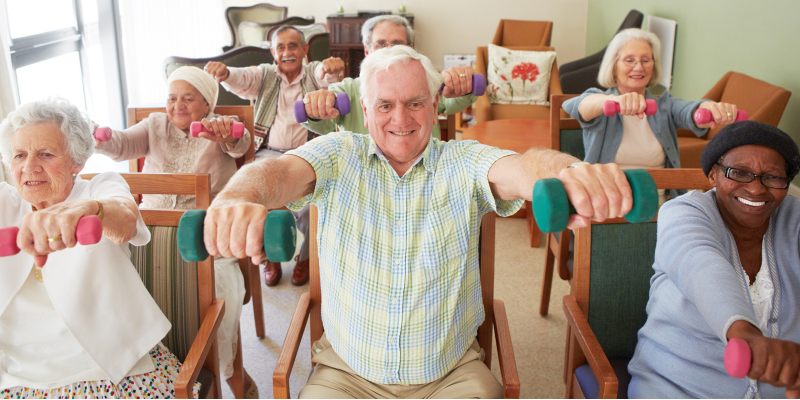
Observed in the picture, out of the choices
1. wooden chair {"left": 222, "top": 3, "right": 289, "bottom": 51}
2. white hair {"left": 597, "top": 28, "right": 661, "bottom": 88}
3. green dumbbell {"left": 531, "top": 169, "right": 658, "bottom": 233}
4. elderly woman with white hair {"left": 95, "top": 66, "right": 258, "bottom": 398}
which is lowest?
elderly woman with white hair {"left": 95, "top": 66, "right": 258, "bottom": 398}

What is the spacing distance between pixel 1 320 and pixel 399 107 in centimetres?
113

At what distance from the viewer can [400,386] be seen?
4.43ft

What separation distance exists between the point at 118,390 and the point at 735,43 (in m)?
3.60

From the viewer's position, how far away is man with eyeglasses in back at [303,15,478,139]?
2117mm

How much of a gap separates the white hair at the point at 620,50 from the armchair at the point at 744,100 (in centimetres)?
47

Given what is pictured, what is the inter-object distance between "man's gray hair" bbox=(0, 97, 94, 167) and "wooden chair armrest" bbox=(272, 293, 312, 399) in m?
0.70

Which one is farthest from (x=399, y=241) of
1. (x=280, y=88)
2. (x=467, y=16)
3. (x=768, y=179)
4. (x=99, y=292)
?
(x=467, y=16)

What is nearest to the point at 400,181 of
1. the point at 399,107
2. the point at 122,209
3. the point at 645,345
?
the point at 399,107

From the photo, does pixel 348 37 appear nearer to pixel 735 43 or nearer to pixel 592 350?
pixel 735 43

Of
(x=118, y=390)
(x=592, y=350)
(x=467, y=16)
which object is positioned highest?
(x=467, y=16)

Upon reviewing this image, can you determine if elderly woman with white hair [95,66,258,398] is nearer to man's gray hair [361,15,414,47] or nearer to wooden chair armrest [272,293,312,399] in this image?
man's gray hair [361,15,414,47]

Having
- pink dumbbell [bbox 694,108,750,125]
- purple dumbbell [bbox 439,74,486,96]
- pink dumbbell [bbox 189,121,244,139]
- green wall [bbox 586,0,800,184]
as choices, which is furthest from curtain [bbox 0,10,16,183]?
green wall [bbox 586,0,800,184]

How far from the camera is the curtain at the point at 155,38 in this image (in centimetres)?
509

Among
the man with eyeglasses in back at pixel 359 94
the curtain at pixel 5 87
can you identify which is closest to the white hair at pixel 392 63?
the man with eyeglasses in back at pixel 359 94
